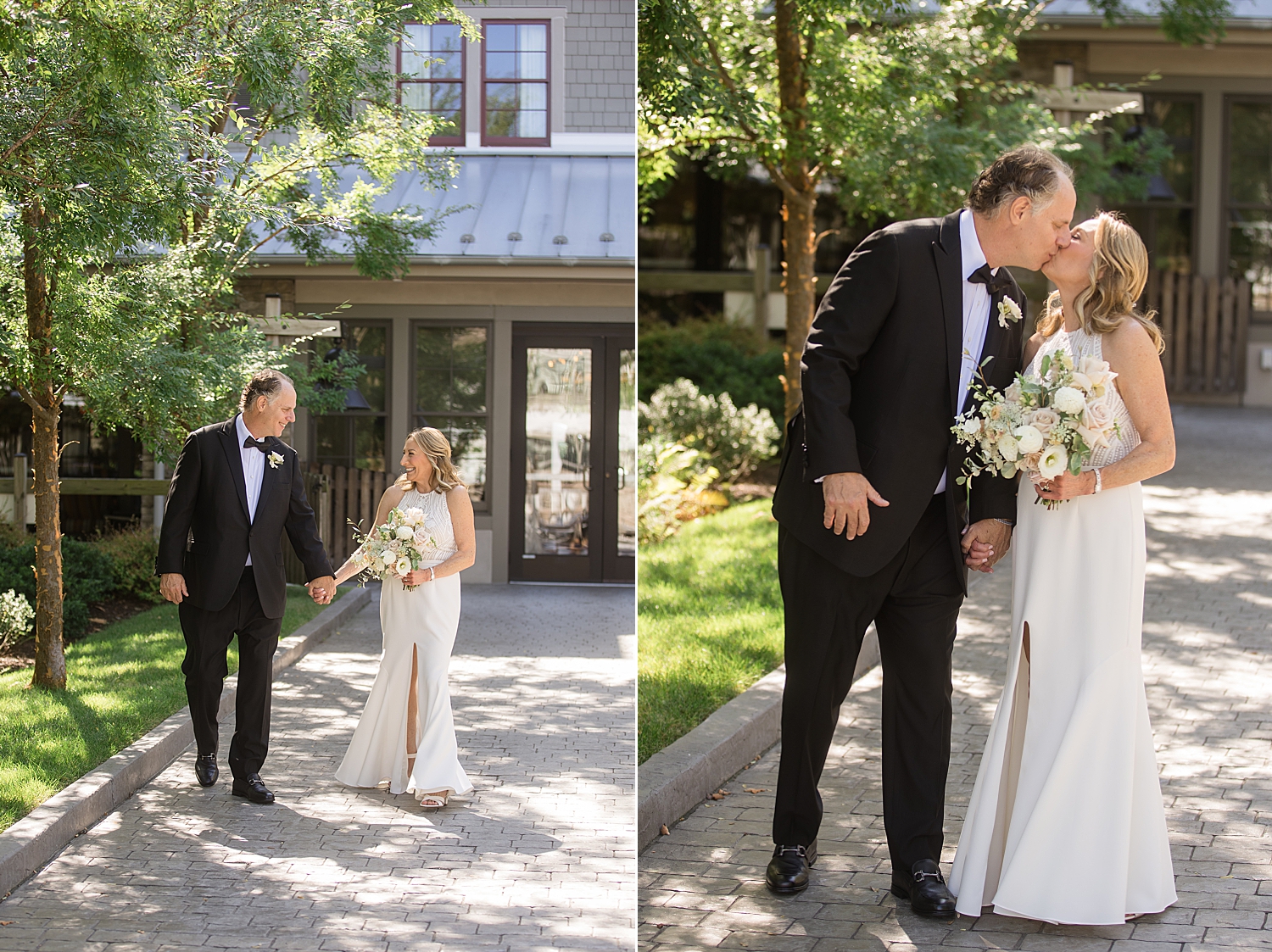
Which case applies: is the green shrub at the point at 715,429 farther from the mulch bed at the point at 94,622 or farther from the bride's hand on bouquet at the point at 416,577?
the mulch bed at the point at 94,622

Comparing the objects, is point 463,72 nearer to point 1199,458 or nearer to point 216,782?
point 216,782

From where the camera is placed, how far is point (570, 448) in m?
4.18

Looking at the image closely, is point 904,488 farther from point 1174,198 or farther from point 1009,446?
point 1174,198

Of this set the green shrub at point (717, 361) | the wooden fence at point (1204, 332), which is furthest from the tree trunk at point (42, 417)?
the wooden fence at point (1204, 332)

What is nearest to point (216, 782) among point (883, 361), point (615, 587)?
point (615, 587)

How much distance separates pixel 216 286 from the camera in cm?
401

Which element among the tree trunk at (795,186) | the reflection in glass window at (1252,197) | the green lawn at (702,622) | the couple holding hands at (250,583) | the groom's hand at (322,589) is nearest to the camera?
the couple holding hands at (250,583)

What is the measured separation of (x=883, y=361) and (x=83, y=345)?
2.42 meters

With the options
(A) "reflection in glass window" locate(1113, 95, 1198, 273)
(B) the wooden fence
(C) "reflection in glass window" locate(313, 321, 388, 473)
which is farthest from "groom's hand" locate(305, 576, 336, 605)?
(A) "reflection in glass window" locate(1113, 95, 1198, 273)

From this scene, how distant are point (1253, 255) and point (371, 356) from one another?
15.4 metres

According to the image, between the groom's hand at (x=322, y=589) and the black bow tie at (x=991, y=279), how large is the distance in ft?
7.04

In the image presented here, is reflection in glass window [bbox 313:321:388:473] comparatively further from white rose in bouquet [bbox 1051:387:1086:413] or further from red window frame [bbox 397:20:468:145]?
white rose in bouquet [bbox 1051:387:1086:413]

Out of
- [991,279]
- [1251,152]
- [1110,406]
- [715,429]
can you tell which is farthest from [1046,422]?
[1251,152]

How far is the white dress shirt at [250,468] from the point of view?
3.88 metres
